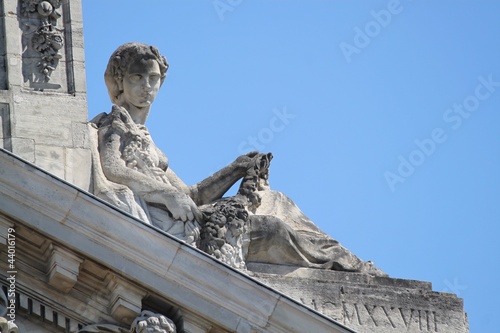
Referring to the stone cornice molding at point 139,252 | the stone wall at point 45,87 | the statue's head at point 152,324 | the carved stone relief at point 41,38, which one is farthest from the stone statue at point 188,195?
the statue's head at point 152,324

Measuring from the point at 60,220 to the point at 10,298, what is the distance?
3.73ft

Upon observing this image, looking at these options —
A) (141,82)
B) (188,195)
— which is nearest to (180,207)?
(188,195)

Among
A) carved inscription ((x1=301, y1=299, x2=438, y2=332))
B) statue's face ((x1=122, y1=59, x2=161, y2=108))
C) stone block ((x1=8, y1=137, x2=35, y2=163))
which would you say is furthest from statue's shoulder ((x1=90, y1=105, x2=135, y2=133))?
carved inscription ((x1=301, y1=299, x2=438, y2=332))

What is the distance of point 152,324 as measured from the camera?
117ft

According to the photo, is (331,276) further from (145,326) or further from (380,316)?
(145,326)

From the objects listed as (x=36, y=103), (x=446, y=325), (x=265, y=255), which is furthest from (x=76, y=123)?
(x=446, y=325)

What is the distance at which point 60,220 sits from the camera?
118 feet

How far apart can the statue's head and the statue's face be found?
15.9 feet

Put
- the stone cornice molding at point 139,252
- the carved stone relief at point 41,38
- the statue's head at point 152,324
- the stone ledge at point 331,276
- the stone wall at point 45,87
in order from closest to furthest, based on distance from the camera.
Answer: the statue's head at point 152,324, the stone cornice molding at point 139,252, the stone wall at point 45,87, the carved stone relief at point 41,38, the stone ledge at point 331,276

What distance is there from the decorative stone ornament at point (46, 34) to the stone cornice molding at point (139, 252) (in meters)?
3.33

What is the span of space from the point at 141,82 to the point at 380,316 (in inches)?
174

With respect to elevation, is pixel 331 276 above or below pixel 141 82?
below

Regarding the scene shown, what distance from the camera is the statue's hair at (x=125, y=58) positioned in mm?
39875

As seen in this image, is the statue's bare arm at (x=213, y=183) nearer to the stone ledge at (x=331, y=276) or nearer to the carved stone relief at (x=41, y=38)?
the stone ledge at (x=331, y=276)
